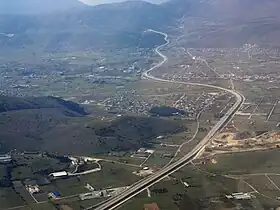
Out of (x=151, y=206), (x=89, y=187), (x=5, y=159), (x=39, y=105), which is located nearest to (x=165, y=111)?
(x=39, y=105)

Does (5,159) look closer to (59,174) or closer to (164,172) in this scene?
(59,174)

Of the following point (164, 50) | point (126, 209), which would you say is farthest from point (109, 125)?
point (164, 50)

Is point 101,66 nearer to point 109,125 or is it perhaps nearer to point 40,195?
point 109,125

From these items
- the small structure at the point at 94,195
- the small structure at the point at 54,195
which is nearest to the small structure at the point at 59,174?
the small structure at the point at 54,195

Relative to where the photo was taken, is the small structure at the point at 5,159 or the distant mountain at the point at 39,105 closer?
the small structure at the point at 5,159

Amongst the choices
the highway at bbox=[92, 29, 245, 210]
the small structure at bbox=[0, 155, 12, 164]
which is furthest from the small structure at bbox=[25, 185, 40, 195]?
the small structure at bbox=[0, 155, 12, 164]

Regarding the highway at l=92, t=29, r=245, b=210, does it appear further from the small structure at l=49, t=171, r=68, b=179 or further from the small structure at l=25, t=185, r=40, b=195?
the small structure at l=49, t=171, r=68, b=179

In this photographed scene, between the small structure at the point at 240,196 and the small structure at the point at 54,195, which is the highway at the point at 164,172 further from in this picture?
the small structure at the point at 240,196

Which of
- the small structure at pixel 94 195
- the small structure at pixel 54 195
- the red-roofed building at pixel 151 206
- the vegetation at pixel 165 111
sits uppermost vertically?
the red-roofed building at pixel 151 206
